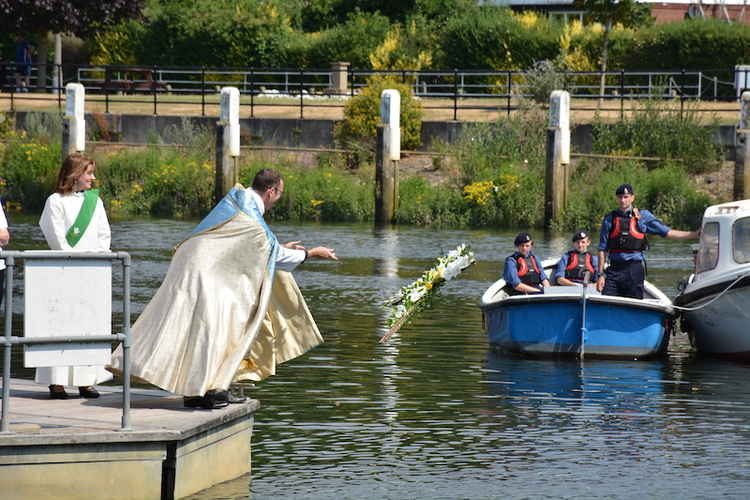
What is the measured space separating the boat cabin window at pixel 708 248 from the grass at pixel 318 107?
60.5ft

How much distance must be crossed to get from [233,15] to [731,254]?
37.0 m

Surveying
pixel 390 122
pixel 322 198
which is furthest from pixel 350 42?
pixel 390 122

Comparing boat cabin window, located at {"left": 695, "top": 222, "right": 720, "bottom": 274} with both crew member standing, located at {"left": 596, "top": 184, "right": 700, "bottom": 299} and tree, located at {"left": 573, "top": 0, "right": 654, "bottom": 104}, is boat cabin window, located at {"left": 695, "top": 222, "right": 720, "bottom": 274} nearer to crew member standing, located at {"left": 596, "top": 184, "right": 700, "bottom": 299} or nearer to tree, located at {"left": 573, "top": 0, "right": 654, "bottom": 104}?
crew member standing, located at {"left": 596, "top": 184, "right": 700, "bottom": 299}

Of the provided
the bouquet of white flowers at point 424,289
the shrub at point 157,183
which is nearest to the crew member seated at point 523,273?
the bouquet of white flowers at point 424,289

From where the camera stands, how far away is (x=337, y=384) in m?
15.4

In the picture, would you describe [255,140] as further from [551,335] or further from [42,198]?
[551,335]

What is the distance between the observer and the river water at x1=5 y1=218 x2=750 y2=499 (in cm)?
1102

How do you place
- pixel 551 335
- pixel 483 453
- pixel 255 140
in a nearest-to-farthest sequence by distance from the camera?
1. pixel 483 453
2. pixel 551 335
3. pixel 255 140

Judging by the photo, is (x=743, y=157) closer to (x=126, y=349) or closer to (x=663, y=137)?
(x=663, y=137)

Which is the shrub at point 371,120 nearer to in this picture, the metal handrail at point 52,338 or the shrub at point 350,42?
the shrub at point 350,42

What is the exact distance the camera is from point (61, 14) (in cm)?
4506

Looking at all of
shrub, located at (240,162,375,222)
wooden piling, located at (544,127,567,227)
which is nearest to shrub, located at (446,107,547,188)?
shrub, located at (240,162,375,222)

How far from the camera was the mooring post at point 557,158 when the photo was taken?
33.1 metres

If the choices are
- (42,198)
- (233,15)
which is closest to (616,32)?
(233,15)
